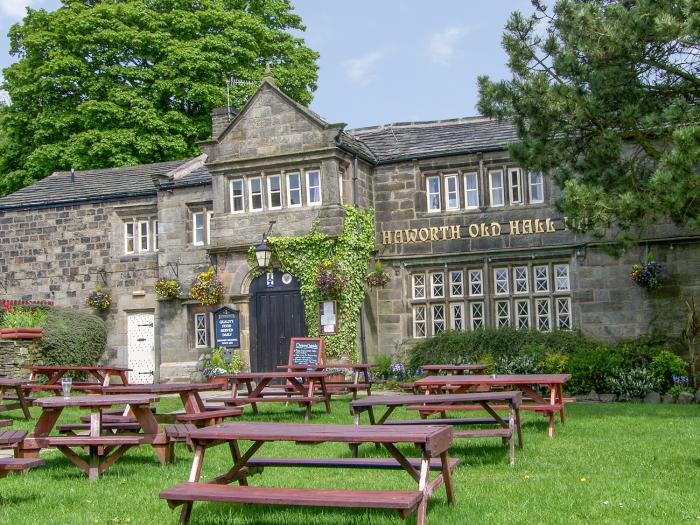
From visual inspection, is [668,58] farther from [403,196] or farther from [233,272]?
[233,272]

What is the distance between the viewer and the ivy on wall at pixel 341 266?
20.2 metres

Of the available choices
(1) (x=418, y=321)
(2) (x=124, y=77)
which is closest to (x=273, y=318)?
(1) (x=418, y=321)

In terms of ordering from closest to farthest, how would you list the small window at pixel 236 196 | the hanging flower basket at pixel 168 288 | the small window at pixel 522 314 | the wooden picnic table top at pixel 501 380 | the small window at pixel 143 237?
the wooden picnic table top at pixel 501 380
the small window at pixel 522 314
the small window at pixel 236 196
the hanging flower basket at pixel 168 288
the small window at pixel 143 237

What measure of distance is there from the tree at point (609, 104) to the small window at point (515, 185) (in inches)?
201

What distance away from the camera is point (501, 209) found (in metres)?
20.5

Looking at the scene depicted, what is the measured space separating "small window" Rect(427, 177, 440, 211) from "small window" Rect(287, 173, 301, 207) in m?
3.07

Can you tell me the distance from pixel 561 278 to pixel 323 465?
45.6ft

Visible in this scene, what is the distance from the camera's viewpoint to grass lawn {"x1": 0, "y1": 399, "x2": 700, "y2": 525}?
666 cm

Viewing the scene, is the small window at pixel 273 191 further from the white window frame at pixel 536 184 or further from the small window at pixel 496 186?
the white window frame at pixel 536 184

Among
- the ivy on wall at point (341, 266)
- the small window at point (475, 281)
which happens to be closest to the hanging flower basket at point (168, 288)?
the ivy on wall at point (341, 266)

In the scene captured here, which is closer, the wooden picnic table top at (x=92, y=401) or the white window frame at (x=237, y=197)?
the wooden picnic table top at (x=92, y=401)

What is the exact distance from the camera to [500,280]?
20.5 meters

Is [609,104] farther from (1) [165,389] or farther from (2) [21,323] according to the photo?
(2) [21,323]

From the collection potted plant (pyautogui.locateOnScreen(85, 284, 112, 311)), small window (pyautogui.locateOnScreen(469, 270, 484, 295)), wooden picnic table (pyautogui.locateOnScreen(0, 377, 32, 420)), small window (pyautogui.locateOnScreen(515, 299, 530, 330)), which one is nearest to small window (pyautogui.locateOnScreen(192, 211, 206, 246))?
potted plant (pyautogui.locateOnScreen(85, 284, 112, 311))
